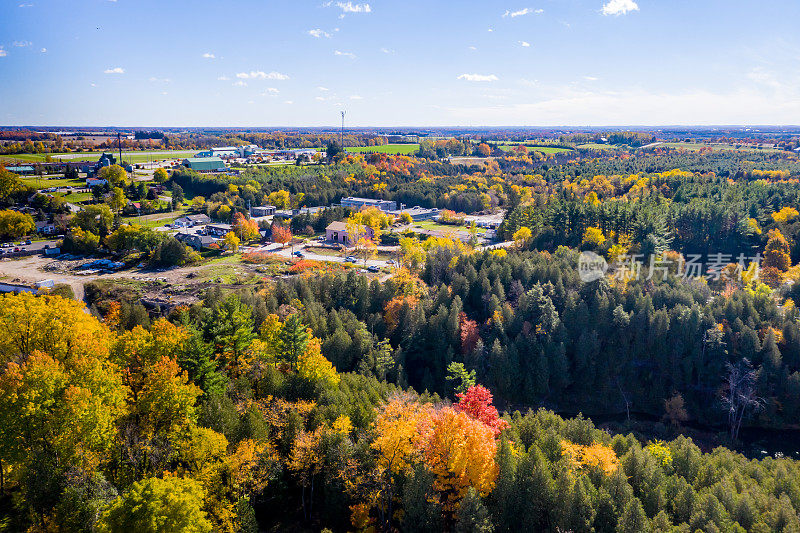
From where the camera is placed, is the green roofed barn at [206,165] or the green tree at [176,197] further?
the green roofed barn at [206,165]

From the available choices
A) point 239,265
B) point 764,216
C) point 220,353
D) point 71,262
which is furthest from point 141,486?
point 764,216

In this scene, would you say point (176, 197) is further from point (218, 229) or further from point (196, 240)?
point (196, 240)

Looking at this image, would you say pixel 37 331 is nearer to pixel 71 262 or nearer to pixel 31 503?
pixel 31 503

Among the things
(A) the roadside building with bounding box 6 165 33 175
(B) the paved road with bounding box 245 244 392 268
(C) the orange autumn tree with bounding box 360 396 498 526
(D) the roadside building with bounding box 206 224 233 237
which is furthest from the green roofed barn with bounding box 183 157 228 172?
(C) the orange autumn tree with bounding box 360 396 498 526

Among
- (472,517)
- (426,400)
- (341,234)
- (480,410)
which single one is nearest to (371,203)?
(341,234)

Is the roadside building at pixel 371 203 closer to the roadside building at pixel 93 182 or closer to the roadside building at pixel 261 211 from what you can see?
the roadside building at pixel 261 211

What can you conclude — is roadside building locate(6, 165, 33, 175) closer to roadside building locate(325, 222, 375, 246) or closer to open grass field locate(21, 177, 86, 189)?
open grass field locate(21, 177, 86, 189)

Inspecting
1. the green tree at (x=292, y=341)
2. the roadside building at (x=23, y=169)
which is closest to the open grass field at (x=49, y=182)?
the roadside building at (x=23, y=169)
